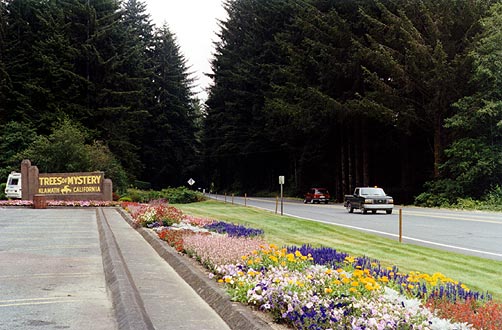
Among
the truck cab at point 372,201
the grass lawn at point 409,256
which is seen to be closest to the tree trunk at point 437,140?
the truck cab at point 372,201

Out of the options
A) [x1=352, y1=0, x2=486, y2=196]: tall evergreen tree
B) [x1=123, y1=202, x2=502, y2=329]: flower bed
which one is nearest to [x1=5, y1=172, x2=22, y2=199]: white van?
[x1=352, y1=0, x2=486, y2=196]: tall evergreen tree

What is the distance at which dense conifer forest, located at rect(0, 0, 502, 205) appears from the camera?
130 feet

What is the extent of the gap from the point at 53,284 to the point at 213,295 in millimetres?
3499

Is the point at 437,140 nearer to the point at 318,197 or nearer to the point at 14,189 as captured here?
the point at 318,197

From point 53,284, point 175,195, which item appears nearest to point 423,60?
point 175,195

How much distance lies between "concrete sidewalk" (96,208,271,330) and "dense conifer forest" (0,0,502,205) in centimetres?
2996

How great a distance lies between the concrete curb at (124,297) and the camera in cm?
641

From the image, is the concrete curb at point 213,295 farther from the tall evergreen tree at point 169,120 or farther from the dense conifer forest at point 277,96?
the tall evergreen tree at point 169,120

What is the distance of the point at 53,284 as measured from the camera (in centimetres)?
954

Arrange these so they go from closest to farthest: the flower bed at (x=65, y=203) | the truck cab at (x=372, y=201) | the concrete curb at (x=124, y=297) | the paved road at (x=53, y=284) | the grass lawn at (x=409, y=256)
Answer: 1. the concrete curb at (x=124, y=297)
2. the paved road at (x=53, y=284)
3. the grass lawn at (x=409, y=256)
4. the truck cab at (x=372, y=201)
5. the flower bed at (x=65, y=203)

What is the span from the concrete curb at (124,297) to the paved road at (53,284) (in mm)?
142

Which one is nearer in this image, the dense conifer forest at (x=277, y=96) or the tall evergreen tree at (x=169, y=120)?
the dense conifer forest at (x=277, y=96)

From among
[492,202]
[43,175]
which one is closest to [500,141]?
[492,202]

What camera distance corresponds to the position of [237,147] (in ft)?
250
